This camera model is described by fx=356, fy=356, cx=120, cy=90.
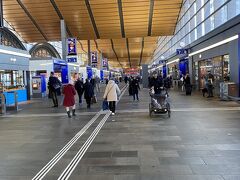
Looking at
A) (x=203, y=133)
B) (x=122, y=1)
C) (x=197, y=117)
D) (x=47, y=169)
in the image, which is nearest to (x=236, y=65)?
(x=197, y=117)

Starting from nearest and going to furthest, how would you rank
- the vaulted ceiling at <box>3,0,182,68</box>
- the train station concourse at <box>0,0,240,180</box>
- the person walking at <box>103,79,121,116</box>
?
the train station concourse at <box>0,0,240,180</box> → the person walking at <box>103,79,121,116</box> → the vaulted ceiling at <box>3,0,182,68</box>

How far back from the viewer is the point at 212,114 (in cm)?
1257

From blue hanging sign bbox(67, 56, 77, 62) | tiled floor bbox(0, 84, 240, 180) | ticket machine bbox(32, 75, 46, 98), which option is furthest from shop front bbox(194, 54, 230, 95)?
blue hanging sign bbox(67, 56, 77, 62)

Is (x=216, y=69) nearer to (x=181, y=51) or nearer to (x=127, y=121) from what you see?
(x=181, y=51)

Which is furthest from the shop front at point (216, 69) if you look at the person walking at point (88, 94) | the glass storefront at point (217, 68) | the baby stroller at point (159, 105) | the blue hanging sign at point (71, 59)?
the blue hanging sign at point (71, 59)

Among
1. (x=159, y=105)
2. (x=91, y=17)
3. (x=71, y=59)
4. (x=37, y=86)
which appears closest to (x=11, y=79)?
(x=37, y=86)

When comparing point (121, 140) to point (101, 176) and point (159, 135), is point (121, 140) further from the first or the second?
point (101, 176)

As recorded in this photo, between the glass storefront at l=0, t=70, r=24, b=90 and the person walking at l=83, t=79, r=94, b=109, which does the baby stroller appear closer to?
the person walking at l=83, t=79, r=94, b=109

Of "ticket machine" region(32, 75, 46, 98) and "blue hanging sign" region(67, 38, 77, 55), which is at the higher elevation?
"blue hanging sign" region(67, 38, 77, 55)

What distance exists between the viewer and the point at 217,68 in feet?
75.5

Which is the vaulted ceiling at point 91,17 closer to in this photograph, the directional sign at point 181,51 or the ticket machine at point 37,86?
the directional sign at point 181,51

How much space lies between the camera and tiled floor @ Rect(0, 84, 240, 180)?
538 centimetres

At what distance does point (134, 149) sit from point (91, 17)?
32136mm

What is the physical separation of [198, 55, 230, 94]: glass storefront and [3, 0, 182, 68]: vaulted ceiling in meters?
9.82
